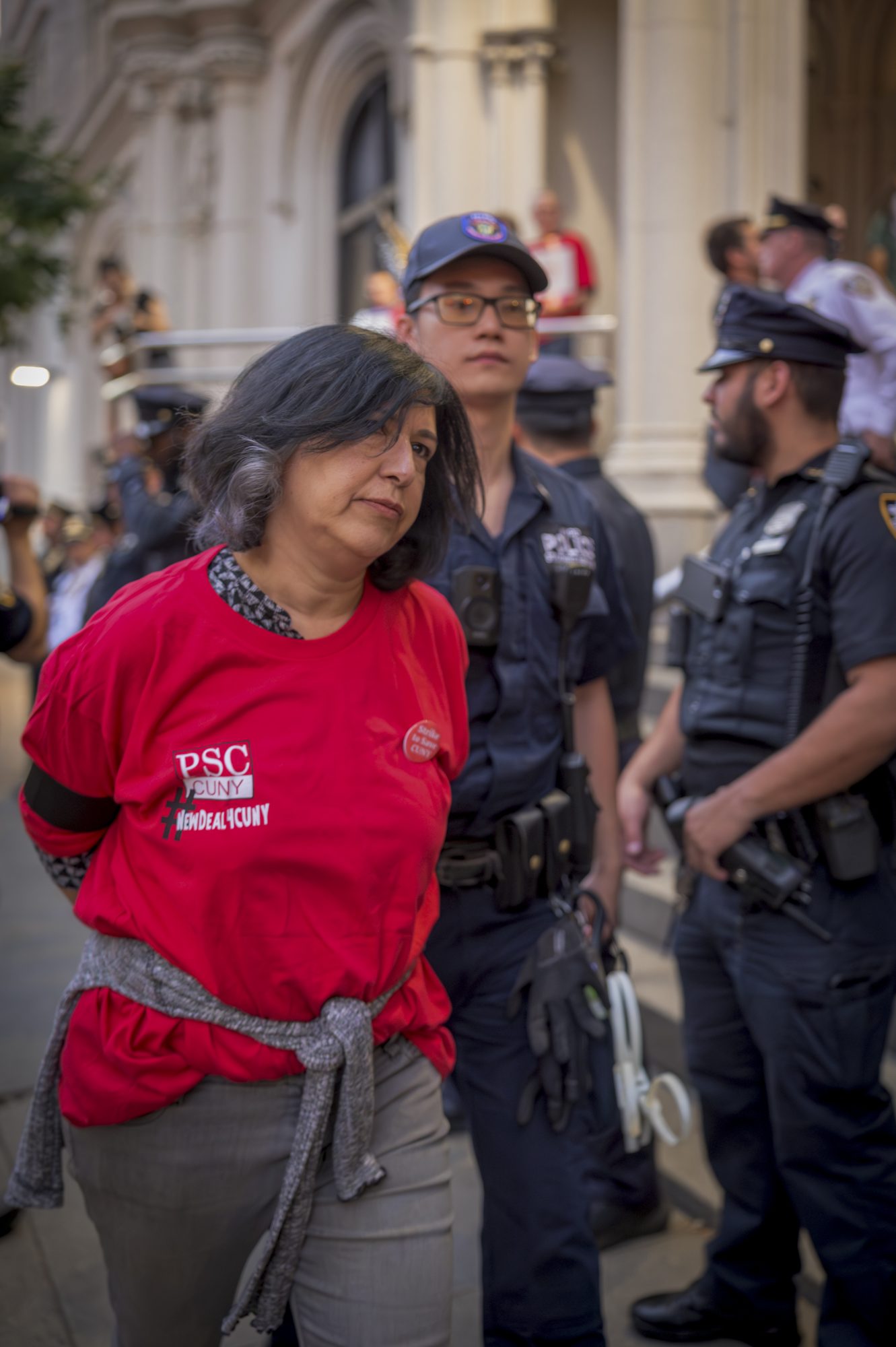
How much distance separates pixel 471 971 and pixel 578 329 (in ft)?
21.3

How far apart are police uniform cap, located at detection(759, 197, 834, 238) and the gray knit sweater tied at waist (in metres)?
4.59

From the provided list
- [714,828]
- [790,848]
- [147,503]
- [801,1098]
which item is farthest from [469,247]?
[147,503]

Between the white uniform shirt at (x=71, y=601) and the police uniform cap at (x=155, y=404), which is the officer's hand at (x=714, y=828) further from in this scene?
the white uniform shirt at (x=71, y=601)

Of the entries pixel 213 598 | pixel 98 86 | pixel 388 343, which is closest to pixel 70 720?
pixel 213 598

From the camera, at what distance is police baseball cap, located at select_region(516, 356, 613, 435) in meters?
4.25

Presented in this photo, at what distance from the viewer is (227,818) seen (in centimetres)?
187

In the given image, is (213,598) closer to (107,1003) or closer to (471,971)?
(107,1003)

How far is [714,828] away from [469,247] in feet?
4.32

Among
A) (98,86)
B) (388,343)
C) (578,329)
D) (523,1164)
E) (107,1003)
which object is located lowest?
(523,1164)

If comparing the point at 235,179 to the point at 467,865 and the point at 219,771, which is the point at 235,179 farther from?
the point at 219,771

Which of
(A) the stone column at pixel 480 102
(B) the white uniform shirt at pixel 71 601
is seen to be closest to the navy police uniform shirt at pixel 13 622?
(B) the white uniform shirt at pixel 71 601

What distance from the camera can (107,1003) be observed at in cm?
197

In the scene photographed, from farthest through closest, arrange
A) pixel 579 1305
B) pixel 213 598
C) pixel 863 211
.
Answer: pixel 863 211, pixel 579 1305, pixel 213 598

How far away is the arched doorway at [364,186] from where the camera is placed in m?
15.7
